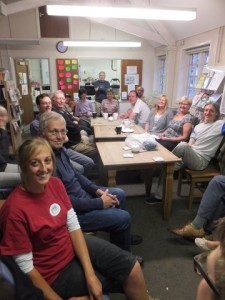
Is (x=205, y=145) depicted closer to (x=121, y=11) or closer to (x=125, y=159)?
(x=125, y=159)

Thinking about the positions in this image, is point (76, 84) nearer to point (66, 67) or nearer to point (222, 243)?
point (66, 67)

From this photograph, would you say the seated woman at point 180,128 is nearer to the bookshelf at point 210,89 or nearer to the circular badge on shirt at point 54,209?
the bookshelf at point 210,89

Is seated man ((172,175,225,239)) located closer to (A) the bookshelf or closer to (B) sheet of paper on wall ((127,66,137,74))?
(A) the bookshelf

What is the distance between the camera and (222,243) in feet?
1.98

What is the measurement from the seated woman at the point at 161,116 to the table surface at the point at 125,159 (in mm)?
1131

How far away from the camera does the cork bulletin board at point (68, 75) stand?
629 centimetres

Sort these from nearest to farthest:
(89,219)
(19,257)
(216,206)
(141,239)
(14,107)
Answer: (19,257) → (89,219) → (216,206) → (141,239) → (14,107)

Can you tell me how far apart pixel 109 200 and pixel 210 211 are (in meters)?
0.88

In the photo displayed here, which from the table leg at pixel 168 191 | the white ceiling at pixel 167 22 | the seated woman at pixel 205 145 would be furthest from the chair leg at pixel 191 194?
the white ceiling at pixel 167 22

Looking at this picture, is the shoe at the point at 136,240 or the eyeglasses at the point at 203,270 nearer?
the eyeglasses at the point at 203,270

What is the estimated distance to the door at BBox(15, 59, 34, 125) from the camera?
639 centimetres

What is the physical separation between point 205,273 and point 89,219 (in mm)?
1008

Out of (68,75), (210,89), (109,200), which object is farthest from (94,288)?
(68,75)

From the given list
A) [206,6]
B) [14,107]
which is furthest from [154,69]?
[14,107]
